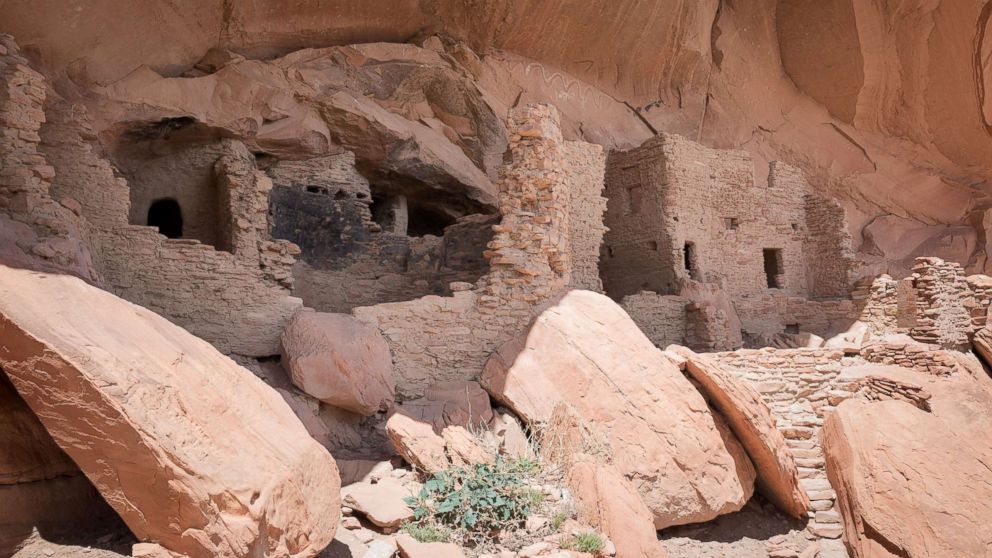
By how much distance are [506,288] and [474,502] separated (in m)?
2.83

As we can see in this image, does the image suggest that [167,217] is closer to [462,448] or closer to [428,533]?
[462,448]

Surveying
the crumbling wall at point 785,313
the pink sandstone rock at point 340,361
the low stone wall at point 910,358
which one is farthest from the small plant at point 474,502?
the crumbling wall at point 785,313

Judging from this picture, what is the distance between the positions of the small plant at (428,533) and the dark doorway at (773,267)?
37.1 feet

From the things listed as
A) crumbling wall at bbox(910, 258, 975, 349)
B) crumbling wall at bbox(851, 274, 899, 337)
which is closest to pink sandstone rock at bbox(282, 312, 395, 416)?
crumbling wall at bbox(910, 258, 975, 349)

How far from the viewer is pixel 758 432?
625 cm

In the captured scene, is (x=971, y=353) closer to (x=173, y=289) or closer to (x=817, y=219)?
(x=817, y=219)

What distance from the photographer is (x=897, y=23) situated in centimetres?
1467

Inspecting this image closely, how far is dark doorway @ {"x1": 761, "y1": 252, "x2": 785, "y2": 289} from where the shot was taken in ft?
45.8

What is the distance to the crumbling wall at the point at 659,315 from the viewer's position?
35.6ft

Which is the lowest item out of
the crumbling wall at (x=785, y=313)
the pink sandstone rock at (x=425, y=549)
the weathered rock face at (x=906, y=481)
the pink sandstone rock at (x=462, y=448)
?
the weathered rock face at (x=906, y=481)

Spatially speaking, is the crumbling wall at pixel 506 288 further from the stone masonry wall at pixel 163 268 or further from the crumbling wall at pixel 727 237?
the crumbling wall at pixel 727 237

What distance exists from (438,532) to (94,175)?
5733 millimetres

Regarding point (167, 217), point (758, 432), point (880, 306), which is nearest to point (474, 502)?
point (758, 432)

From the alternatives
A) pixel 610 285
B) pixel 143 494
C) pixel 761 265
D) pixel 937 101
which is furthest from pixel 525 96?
pixel 143 494
